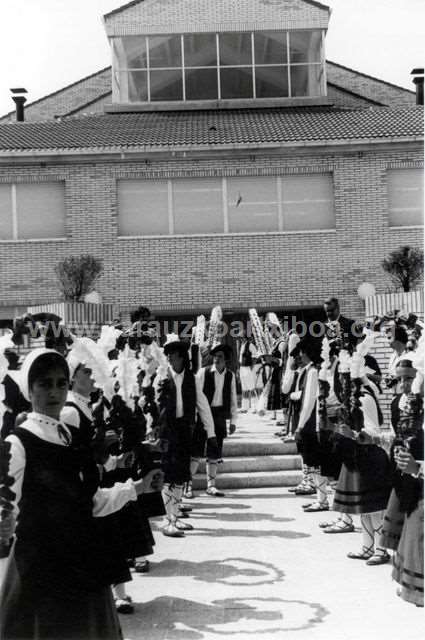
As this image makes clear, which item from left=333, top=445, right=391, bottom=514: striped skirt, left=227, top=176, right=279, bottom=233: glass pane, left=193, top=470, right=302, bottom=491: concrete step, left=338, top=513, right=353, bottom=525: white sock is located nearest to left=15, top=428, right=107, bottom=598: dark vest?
left=333, top=445, right=391, bottom=514: striped skirt

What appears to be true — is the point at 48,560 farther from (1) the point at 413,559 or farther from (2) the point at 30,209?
(2) the point at 30,209

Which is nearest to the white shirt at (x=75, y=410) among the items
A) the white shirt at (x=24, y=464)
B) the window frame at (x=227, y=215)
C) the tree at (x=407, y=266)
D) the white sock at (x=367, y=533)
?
the white shirt at (x=24, y=464)

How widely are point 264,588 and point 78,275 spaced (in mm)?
12883

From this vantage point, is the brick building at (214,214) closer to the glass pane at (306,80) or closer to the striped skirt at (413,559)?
the glass pane at (306,80)

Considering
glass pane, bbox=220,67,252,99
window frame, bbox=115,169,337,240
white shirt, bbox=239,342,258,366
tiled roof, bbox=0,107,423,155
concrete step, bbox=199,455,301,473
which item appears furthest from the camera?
glass pane, bbox=220,67,252,99

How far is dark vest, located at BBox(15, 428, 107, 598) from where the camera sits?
151 inches

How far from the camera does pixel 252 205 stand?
2003 centimetres

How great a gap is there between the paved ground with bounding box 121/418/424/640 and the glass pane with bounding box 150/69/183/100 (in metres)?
16.3

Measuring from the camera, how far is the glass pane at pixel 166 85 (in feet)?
76.3

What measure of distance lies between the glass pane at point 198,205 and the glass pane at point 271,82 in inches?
187

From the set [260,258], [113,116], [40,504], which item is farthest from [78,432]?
[113,116]

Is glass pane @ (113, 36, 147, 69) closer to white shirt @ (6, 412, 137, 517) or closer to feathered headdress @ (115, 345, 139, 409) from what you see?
feathered headdress @ (115, 345, 139, 409)

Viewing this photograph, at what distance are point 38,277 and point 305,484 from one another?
35.6 ft

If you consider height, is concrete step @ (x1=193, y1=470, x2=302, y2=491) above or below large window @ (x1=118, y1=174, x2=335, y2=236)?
below
